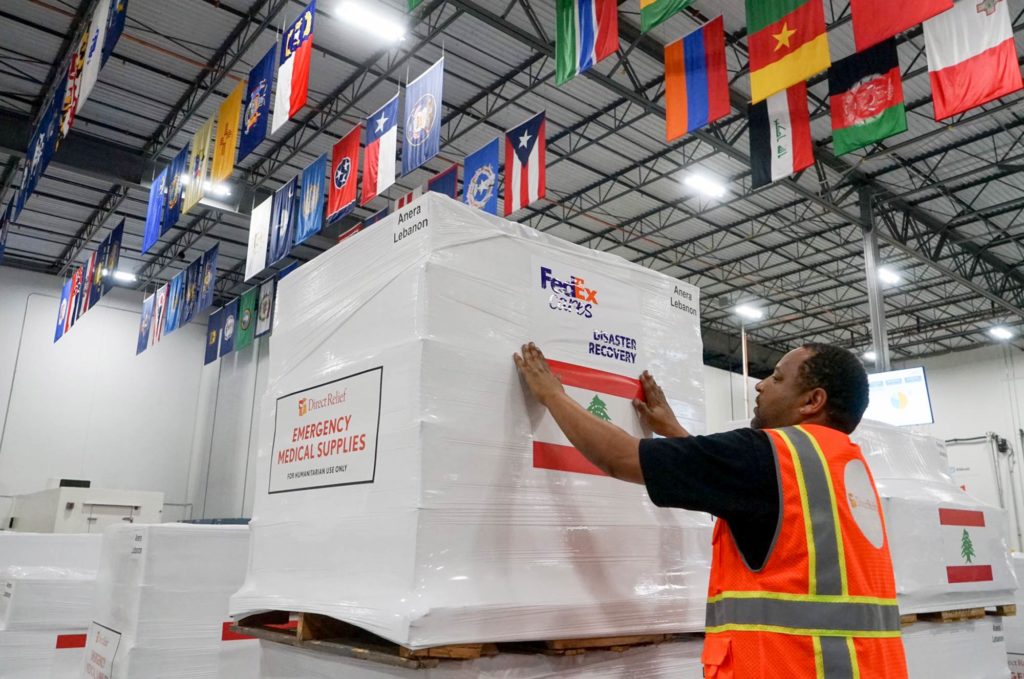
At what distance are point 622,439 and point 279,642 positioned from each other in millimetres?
1376

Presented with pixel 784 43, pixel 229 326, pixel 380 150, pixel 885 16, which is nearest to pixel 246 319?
pixel 229 326

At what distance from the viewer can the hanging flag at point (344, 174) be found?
10.2 m

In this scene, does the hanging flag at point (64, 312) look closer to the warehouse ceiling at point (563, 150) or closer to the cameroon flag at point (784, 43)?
the warehouse ceiling at point (563, 150)

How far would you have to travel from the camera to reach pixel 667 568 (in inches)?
110

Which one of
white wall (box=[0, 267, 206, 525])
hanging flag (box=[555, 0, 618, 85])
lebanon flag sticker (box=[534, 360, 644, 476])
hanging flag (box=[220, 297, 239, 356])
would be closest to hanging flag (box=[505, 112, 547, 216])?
hanging flag (box=[555, 0, 618, 85])

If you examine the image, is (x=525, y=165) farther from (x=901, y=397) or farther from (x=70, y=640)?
(x=901, y=397)

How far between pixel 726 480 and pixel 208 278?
1339 cm

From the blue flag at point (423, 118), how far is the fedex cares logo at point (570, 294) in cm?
579

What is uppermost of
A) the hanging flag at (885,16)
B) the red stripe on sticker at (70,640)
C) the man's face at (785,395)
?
the hanging flag at (885,16)

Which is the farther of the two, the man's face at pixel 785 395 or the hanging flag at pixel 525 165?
the hanging flag at pixel 525 165

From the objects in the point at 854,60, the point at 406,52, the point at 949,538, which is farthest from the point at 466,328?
the point at 406,52

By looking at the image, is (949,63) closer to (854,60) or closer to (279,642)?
(854,60)

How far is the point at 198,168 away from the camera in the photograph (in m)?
10.3

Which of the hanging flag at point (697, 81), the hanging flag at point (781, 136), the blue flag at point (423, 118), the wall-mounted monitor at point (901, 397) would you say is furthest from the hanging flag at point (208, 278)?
the wall-mounted monitor at point (901, 397)
